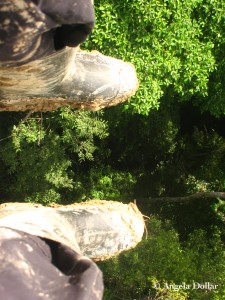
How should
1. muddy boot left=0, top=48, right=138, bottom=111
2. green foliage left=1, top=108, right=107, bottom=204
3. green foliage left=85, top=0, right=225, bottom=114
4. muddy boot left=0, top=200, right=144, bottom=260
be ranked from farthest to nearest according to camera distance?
green foliage left=1, top=108, right=107, bottom=204 → green foliage left=85, top=0, right=225, bottom=114 → muddy boot left=0, top=200, right=144, bottom=260 → muddy boot left=0, top=48, right=138, bottom=111

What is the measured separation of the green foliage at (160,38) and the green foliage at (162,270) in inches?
67.9

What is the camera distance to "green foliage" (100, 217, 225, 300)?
4.14 meters

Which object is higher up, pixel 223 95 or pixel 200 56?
pixel 200 56

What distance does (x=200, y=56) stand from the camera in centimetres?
341

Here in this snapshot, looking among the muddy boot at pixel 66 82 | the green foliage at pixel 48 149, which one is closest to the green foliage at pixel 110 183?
the green foliage at pixel 48 149

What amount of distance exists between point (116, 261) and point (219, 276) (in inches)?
41.2

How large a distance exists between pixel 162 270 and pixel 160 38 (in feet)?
7.59

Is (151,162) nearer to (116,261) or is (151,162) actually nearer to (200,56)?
(116,261)

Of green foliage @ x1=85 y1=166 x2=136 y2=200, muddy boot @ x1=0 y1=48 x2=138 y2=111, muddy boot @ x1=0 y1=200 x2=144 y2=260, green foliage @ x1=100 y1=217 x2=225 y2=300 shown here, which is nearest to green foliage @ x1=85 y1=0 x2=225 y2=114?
muddy boot @ x1=0 y1=48 x2=138 y2=111

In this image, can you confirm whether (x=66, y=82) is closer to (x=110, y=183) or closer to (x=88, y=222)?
(x=88, y=222)

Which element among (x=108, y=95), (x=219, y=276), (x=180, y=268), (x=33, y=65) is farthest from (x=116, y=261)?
(x=33, y=65)

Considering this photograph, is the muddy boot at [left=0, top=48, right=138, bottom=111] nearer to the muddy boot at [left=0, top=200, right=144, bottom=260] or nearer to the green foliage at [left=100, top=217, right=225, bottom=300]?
the muddy boot at [left=0, top=200, right=144, bottom=260]

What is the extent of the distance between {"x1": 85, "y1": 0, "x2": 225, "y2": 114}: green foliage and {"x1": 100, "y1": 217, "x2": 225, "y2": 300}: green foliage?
172cm

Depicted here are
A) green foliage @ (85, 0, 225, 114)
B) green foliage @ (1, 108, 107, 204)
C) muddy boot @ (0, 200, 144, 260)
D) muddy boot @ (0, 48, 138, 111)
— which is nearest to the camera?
muddy boot @ (0, 48, 138, 111)
